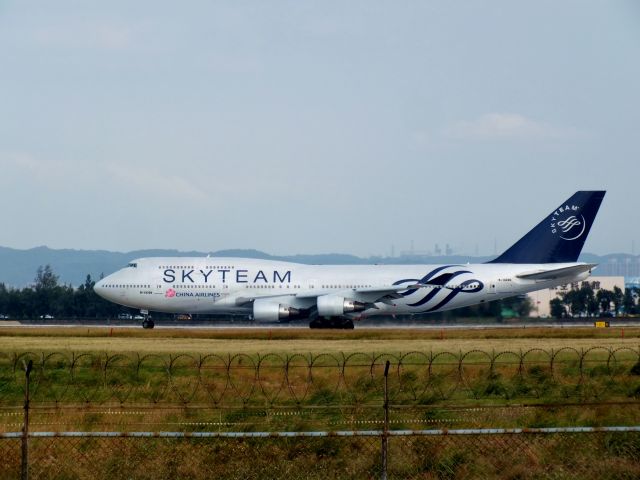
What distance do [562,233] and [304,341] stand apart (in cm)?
2518

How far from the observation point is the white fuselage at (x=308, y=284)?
2468 inches

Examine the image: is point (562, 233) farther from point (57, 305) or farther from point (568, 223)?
point (57, 305)

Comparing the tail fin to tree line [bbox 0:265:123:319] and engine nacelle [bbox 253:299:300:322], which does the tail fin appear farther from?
tree line [bbox 0:265:123:319]

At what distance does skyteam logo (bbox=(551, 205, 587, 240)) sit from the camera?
213 ft

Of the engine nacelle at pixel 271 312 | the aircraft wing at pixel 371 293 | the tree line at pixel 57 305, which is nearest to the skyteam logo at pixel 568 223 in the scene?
the aircraft wing at pixel 371 293

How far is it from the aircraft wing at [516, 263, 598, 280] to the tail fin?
2165 mm

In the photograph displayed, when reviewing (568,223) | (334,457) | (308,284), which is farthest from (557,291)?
(334,457)

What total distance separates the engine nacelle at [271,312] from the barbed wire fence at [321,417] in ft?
85.5

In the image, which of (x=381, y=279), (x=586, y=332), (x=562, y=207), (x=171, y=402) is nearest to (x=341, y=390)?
(x=171, y=402)

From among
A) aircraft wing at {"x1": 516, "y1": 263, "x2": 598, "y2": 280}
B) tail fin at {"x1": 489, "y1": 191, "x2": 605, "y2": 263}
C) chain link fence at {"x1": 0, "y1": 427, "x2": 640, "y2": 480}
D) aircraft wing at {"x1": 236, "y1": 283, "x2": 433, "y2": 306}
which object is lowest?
chain link fence at {"x1": 0, "y1": 427, "x2": 640, "y2": 480}

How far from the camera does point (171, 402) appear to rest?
2686cm

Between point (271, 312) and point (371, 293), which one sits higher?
point (371, 293)

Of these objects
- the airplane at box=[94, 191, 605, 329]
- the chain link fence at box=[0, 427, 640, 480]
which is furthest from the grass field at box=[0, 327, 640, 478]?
the airplane at box=[94, 191, 605, 329]

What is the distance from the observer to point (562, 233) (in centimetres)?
6475
